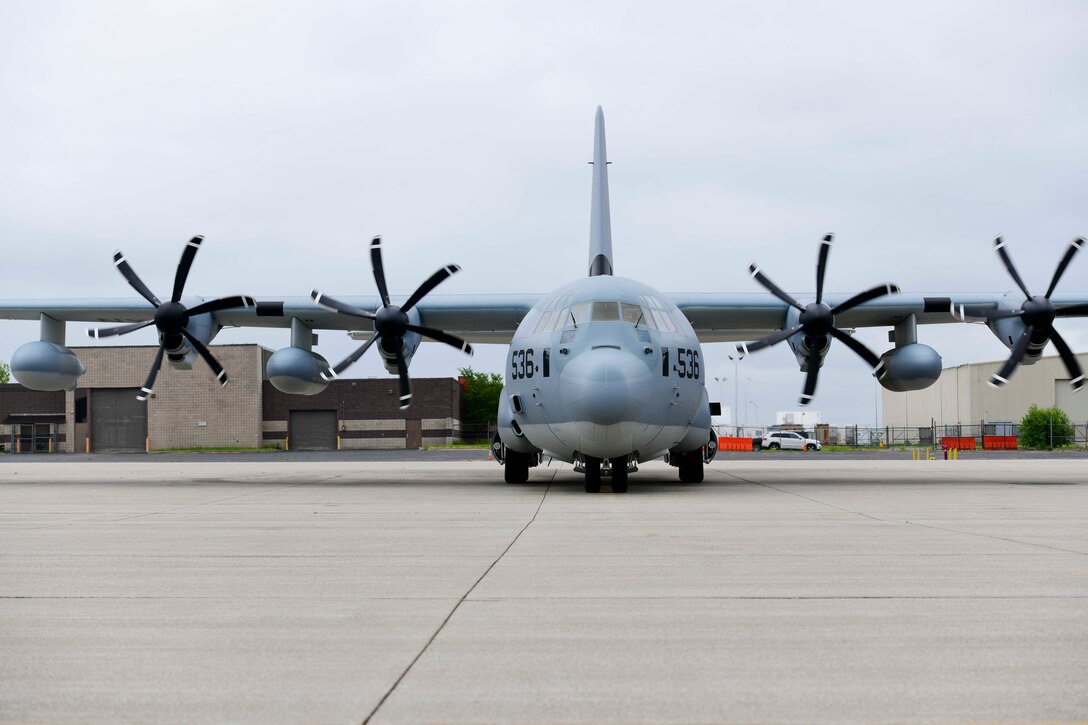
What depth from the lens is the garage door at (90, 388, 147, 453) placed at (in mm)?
71625

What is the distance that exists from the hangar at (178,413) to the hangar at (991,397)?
162ft

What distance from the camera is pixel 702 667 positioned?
15.0 feet

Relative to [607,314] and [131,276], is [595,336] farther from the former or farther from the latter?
[131,276]

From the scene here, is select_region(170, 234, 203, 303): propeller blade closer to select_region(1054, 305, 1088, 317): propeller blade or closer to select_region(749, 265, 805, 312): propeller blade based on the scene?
select_region(749, 265, 805, 312): propeller blade

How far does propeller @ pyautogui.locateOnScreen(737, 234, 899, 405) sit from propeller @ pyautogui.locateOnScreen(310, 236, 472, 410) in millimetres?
7433

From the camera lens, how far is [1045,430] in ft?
227

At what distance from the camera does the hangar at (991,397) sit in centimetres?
7944

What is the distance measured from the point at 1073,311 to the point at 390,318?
16.9 meters

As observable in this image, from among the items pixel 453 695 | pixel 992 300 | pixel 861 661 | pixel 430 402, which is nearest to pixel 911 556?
pixel 861 661

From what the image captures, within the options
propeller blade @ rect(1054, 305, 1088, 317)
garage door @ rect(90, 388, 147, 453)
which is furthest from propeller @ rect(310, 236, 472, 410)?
garage door @ rect(90, 388, 147, 453)

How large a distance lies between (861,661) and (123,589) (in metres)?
5.10

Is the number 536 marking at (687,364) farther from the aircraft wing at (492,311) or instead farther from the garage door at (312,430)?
the garage door at (312,430)

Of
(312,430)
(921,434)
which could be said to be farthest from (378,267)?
(921,434)

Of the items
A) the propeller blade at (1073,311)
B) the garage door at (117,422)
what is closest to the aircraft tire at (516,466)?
the propeller blade at (1073,311)
